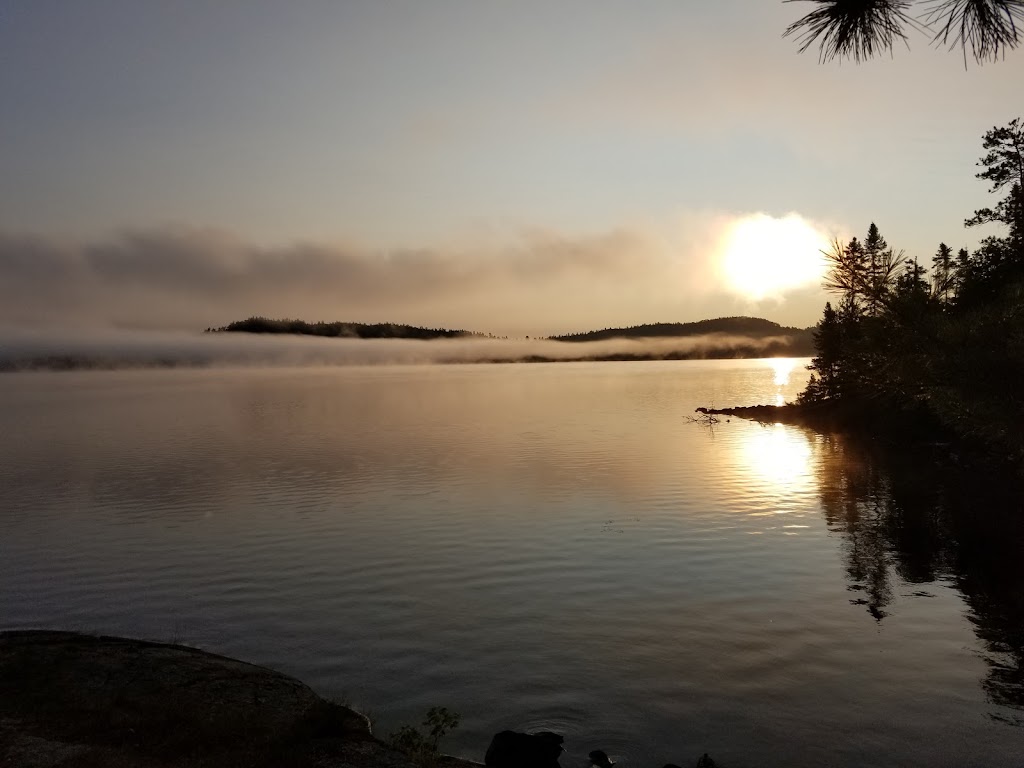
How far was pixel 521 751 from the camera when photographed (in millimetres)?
15094

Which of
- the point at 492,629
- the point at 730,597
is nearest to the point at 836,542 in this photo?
Answer: the point at 730,597

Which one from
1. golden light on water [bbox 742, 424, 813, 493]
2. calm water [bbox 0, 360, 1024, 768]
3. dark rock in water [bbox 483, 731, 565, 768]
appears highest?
dark rock in water [bbox 483, 731, 565, 768]

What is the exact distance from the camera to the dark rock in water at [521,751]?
587 inches

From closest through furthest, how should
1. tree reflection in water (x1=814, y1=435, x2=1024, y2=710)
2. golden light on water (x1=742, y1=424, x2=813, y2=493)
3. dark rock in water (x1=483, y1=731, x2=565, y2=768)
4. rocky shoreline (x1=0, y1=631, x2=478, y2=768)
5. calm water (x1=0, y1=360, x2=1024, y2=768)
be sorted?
rocky shoreline (x1=0, y1=631, x2=478, y2=768)
dark rock in water (x1=483, y1=731, x2=565, y2=768)
calm water (x1=0, y1=360, x2=1024, y2=768)
tree reflection in water (x1=814, y1=435, x2=1024, y2=710)
golden light on water (x1=742, y1=424, x2=813, y2=493)

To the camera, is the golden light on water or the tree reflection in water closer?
the tree reflection in water

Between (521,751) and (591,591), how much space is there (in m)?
13.4

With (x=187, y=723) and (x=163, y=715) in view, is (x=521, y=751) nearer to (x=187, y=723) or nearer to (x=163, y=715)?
(x=187, y=723)

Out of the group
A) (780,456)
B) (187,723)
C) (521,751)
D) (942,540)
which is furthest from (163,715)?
(780,456)

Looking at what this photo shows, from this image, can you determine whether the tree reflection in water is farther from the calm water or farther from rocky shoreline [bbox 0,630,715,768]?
rocky shoreline [bbox 0,630,715,768]

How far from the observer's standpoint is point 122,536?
3991 centimetres

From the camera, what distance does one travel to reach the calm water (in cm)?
1773

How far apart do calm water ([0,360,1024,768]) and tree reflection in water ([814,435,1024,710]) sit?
6.9 inches

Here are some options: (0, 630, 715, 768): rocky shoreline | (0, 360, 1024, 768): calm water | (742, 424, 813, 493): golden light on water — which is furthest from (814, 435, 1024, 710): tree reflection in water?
(0, 630, 715, 768): rocky shoreline

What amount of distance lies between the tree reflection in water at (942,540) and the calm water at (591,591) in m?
0.18
